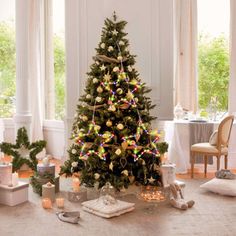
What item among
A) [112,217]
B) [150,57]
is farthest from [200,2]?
[112,217]

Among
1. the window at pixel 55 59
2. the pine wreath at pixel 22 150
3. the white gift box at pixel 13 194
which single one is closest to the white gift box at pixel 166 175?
the white gift box at pixel 13 194

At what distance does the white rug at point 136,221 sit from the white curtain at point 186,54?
3.38 meters

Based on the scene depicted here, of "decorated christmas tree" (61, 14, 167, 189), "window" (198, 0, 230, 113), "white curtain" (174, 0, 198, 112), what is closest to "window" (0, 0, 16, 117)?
"white curtain" (174, 0, 198, 112)

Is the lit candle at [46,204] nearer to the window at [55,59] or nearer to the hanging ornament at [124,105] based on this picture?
the hanging ornament at [124,105]

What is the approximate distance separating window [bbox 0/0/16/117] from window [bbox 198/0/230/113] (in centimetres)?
357

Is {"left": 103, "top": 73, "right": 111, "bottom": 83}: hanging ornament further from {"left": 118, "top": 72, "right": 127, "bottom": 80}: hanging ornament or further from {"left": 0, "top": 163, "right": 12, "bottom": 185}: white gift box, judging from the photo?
{"left": 0, "top": 163, "right": 12, "bottom": 185}: white gift box

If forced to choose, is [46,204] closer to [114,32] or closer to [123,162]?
[123,162]

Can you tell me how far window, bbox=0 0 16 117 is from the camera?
27.2ft

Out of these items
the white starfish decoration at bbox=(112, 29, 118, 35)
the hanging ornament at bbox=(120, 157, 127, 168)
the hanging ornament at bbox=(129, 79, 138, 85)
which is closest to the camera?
the hanging ornament at bbox=(120, 157, 127, 168)

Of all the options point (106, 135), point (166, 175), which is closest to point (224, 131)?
point (166, 175)

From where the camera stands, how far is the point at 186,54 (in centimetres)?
→ 757

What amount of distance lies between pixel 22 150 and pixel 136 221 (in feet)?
9.59

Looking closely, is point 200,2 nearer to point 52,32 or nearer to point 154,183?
point 52,32

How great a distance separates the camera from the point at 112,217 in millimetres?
3900
